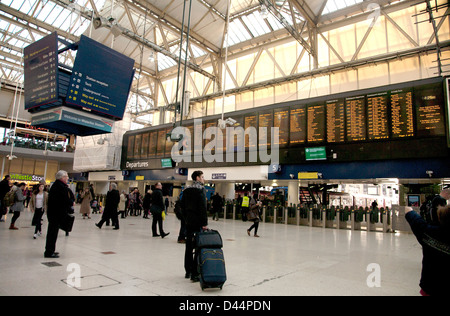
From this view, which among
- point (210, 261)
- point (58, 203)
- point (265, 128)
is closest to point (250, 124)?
point (265, 128)

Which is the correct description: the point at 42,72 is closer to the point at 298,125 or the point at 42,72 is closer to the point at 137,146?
the point at 298,125

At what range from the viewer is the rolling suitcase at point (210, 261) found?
3.48 meters

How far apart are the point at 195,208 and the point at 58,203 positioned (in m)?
2.91

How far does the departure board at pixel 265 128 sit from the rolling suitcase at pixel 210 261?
37.9 feet

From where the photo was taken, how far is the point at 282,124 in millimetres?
14680

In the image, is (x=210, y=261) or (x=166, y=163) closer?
(x=210, y=261)

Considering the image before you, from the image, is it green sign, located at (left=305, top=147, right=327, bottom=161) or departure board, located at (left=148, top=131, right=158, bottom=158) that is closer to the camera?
green sign, located at (left=305, top=147, right=327, bottom=161)

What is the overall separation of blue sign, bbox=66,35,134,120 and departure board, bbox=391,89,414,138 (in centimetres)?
1013

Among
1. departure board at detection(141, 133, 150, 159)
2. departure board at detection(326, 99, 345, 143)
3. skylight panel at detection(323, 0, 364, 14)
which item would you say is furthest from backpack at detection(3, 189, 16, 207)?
skylight panel at detection(323, 0, 364, 14)

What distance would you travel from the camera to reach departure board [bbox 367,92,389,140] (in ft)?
38.5

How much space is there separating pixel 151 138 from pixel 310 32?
44.0 ft

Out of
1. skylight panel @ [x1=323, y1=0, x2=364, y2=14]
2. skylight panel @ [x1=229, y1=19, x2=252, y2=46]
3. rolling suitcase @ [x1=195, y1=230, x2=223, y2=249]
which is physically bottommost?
rolling suitcase @ [x1=195, y1=230, x2=223, y2=249]

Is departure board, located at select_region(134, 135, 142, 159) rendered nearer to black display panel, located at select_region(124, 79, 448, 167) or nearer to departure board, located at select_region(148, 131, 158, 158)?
departure board, located at select_region(148, 131, 158, 158)
